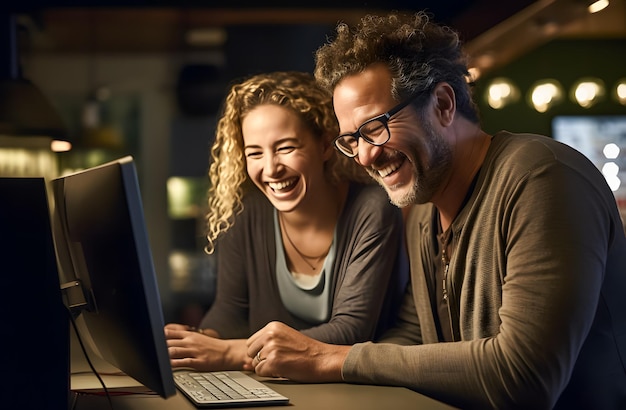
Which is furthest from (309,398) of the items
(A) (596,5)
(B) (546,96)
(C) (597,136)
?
(C) (597,136)

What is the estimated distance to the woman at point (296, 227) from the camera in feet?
6.14

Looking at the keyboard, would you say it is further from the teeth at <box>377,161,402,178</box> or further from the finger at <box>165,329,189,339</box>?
the teeth at <box>377,161,402,178</box>

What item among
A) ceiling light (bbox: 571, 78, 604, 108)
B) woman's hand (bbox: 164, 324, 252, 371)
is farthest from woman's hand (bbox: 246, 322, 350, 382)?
ceiling light (bbox: 571, 78, 604, 108)

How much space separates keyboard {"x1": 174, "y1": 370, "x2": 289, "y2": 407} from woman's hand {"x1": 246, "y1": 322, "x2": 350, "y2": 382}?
0.15 feet

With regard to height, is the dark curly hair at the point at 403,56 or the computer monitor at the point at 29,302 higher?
the dark curly hair at the point at 403,56

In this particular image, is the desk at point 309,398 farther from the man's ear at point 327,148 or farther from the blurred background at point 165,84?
the blurred background at point 165,84

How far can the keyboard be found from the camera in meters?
1.28

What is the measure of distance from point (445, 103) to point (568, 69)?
263 inches

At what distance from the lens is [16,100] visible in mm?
3084

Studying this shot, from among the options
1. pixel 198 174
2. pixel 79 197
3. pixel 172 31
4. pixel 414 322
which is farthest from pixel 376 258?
pixel 172 31

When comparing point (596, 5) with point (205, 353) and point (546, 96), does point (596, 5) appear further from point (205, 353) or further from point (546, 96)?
point (546, 96)

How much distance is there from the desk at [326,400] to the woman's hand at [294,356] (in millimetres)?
28

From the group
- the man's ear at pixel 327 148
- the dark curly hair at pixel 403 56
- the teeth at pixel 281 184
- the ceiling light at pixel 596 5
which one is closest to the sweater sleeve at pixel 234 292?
the teeth at pixel 281 184

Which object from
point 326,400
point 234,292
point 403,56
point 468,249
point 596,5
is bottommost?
point 326,400
